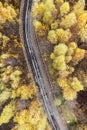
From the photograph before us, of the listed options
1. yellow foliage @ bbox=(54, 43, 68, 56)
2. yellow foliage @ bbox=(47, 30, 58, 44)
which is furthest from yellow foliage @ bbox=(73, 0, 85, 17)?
yellow foliage @ bbox=(54, 43, 68, 56)

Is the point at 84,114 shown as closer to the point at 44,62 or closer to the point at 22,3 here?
the point at 44,62

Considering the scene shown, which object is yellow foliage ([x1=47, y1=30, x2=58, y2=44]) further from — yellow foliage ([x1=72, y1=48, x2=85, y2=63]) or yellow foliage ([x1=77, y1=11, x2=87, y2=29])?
yellow foliage ([x1=77, y1=11, x2=87, y2=29])

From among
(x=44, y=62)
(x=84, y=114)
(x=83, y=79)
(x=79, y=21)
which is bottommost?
(x=84, y=114)

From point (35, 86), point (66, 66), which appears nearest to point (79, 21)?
point (66, 66)

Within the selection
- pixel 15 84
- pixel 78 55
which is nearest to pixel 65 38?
pixel 78 55

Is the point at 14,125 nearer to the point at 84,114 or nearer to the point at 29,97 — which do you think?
the point at 29,97

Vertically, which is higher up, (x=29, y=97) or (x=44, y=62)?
(x=44, y=62)

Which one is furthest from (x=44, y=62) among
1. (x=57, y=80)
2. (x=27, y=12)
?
(x=27, y=12)
